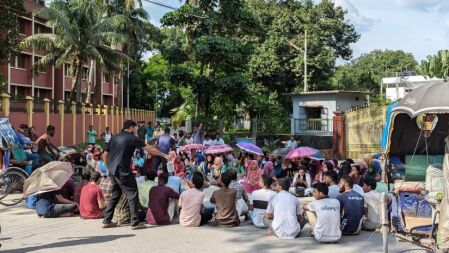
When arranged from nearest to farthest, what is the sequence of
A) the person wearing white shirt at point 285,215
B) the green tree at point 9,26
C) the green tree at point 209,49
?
the person wearing white shirt at point 285,215 < the green tree at point 9,26 < the green tree at point 209,49

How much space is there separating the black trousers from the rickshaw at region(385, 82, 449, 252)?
440cm

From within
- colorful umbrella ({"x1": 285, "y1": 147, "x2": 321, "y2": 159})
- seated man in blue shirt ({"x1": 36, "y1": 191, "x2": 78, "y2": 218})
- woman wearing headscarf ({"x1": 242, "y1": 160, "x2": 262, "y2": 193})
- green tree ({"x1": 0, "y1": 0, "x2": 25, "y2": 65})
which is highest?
green tree ({"x1": 0, "y1": 0, "x2": 25, "y2": 65})

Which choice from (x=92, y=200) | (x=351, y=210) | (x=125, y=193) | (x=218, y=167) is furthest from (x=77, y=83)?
(x=351, y=210)

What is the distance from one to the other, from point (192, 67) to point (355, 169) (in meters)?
20.0

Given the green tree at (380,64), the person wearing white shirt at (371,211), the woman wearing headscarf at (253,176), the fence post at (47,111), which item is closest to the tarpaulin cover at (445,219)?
the person wearing white shirt at (371,211)

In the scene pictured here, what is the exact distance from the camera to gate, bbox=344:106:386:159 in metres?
25.2

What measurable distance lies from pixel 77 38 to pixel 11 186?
22.4 meters

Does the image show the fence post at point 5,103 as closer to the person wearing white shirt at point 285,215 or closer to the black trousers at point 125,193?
the black trousers at point 125,193

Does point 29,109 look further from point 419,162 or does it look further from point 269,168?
point 419,162

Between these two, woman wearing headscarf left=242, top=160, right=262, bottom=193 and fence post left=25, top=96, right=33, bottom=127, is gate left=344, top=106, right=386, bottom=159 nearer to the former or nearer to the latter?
woman wearing headscarf left=242, top=160, right=262, bottom=193

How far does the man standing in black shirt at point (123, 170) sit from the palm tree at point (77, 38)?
2466 centimetres

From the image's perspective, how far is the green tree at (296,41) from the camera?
3688 cm

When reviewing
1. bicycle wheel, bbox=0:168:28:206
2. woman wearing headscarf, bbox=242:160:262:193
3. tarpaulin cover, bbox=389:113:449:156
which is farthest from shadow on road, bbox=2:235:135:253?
tarpaulin cover, bbox=389:113:449:156

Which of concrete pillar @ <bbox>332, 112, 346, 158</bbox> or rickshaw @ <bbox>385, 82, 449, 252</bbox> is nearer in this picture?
rickshaw @ <bbox>385, 82, 449, 252</bbox>
